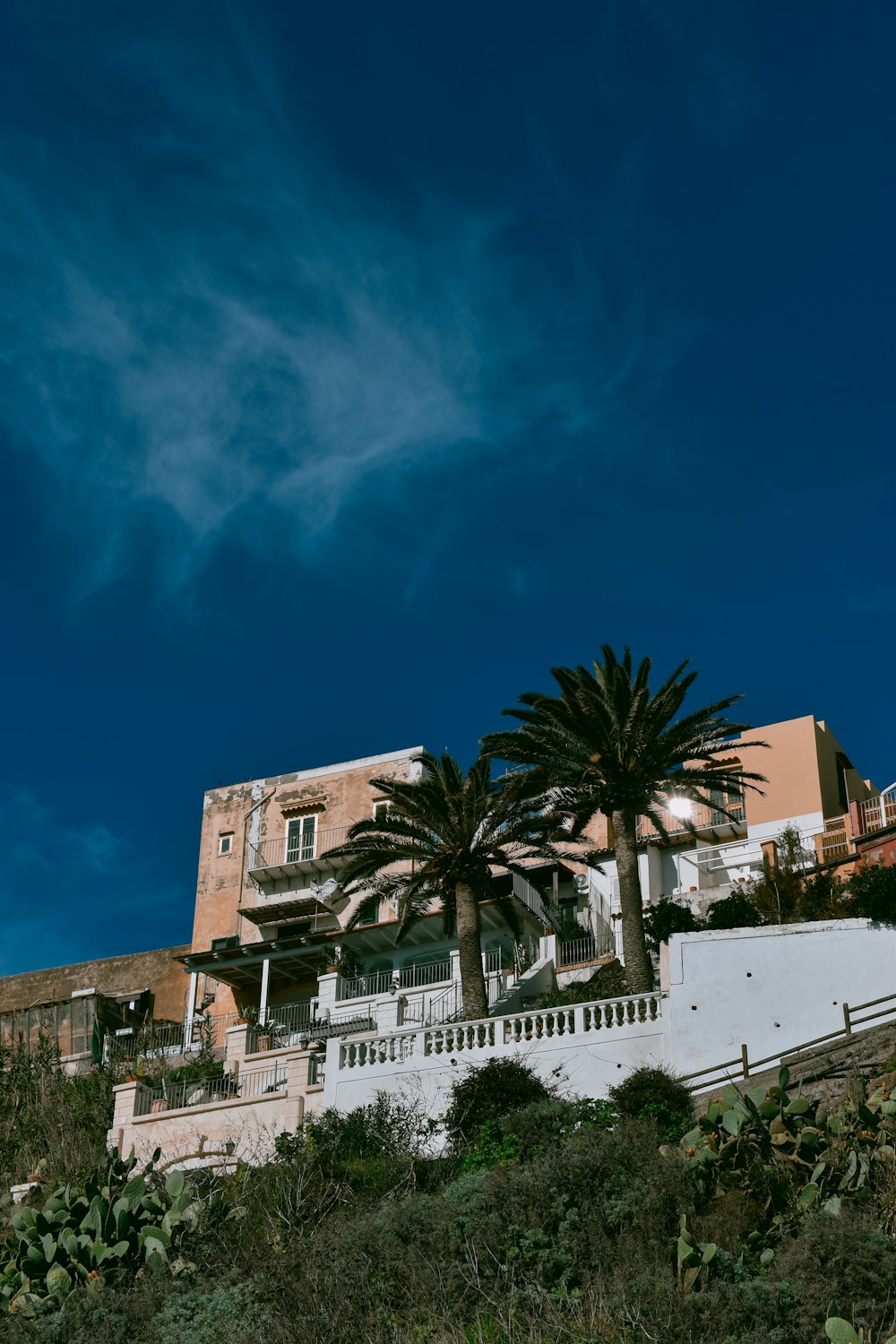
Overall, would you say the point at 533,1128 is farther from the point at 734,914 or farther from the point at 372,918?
the point at 372,918

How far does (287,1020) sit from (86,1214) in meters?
18.7

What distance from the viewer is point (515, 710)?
35.2 meters

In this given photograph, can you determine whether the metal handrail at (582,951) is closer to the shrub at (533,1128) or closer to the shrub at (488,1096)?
the shrub at (488,1096)

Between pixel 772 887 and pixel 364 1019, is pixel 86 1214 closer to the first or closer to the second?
pixel 364 1019

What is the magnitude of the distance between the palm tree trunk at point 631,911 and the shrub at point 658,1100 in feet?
9.92

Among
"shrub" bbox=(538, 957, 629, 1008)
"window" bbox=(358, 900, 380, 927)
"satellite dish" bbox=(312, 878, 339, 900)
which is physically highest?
"satellite dish" bbox=(312, 878, 339, 900)

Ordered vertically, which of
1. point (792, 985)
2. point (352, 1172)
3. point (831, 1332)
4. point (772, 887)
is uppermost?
point (772, 887)

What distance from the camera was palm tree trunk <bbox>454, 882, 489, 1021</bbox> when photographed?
32156 millimetres

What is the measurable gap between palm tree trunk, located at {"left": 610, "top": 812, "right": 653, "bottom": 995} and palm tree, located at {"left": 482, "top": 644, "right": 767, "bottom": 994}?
43 millimetres

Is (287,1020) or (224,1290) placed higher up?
(287,1020)

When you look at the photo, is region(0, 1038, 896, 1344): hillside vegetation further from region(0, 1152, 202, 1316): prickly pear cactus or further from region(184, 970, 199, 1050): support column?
region(184, 970, 199, 1050): support column

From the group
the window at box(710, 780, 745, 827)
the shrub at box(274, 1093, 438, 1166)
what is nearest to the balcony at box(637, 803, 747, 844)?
the window at box(710, 780, 745, 827)

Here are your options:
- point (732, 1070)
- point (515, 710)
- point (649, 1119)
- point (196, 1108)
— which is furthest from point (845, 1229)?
point (515, 710)

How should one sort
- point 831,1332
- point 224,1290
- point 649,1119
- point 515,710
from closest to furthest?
point 831,1332
point 224,1290
point 649,1119
point 515,710
